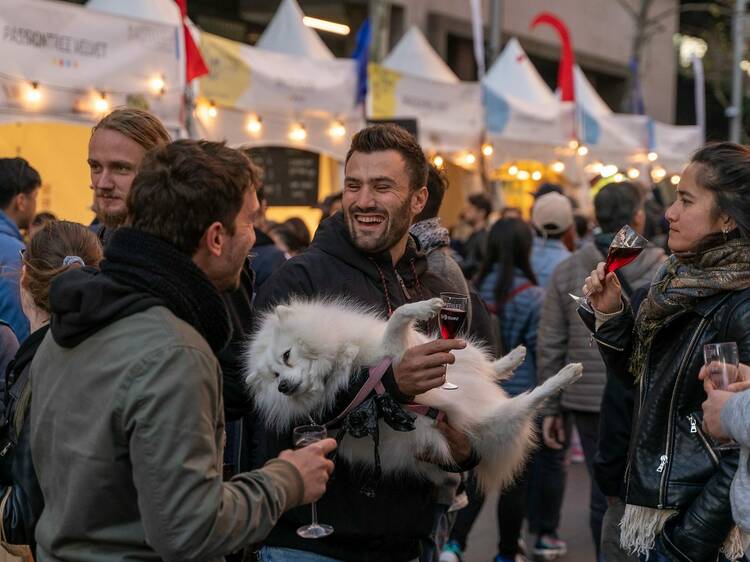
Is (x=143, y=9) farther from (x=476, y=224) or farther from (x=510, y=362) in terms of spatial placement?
(x=510, y=362)

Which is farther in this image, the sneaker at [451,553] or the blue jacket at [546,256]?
the blue jacket at [546,256]

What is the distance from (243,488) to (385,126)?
66.6 inches

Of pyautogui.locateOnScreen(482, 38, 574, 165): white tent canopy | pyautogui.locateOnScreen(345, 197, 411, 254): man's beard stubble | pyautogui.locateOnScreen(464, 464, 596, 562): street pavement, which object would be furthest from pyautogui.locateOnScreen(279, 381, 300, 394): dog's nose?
pyautogui.locateOnScreen(482, 38, 574, 165): white tent canopy

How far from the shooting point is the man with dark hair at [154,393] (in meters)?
A: 2.09

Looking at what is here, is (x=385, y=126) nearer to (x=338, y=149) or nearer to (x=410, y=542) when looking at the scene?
(x=410, y=542)

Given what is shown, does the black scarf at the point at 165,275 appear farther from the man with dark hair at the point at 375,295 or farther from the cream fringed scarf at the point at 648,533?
the cream fringed scarf at the point at 648,533

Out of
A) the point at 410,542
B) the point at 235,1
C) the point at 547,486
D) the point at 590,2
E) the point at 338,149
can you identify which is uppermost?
the point at 590,2

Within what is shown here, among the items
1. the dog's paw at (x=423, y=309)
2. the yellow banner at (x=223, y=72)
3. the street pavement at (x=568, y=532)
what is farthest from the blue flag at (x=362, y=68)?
the dog's paw at (x=423, y=309)

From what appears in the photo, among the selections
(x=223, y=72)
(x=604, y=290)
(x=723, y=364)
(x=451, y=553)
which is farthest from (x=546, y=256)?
(x=723, y=364)

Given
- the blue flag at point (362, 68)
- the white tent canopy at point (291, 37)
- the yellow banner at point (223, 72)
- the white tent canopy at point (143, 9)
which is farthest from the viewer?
the white tent canopy at point (291, 37)

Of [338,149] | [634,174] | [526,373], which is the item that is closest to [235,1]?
[634,174]

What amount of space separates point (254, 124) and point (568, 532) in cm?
488

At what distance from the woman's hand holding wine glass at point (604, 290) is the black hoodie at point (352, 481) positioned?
0.60 m

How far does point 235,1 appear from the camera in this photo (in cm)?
1908
